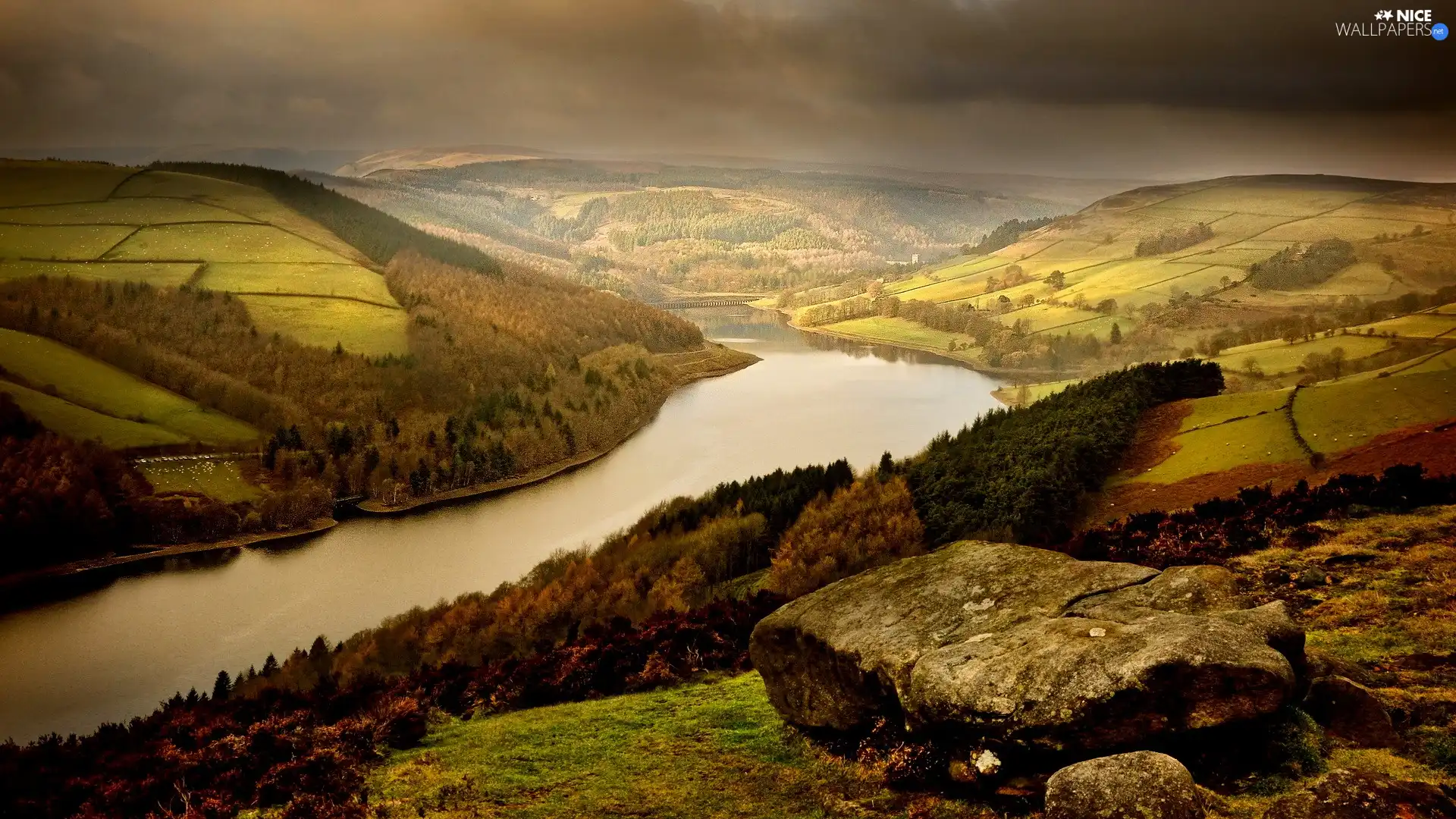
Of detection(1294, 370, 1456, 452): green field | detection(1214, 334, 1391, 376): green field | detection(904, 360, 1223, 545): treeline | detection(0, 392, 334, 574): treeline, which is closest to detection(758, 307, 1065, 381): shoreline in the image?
detection(1214, 334, 1391, 376): green field

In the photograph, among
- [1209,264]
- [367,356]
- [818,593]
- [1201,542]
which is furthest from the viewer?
[1209,264]

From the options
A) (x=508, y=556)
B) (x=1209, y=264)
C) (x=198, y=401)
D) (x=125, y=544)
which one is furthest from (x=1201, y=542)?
(x=1209, y=264)

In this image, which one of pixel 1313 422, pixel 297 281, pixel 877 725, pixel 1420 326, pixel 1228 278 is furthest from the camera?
pixel 297 281

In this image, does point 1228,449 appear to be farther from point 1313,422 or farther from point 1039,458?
point 1039,458

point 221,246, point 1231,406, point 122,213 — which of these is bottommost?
point 1231,406

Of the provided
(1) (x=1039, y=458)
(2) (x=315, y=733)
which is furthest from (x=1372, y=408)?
(2) (x=315, y=733)

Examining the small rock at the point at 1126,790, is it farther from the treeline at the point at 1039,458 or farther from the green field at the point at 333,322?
the green field at the point at 333,322

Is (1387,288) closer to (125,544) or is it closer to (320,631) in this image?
(320,631)
